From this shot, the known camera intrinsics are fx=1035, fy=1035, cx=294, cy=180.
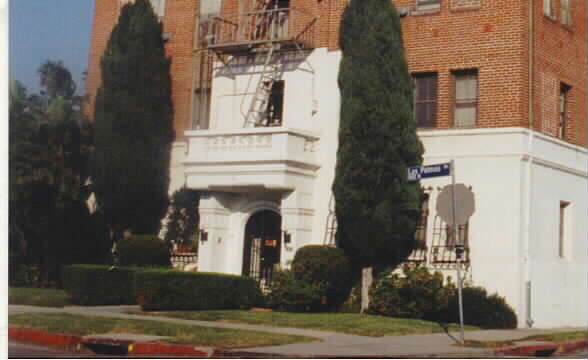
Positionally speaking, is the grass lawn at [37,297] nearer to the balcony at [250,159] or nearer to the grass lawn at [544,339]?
the balcony at [250,159]

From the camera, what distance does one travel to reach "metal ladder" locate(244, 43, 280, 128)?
94.0ft

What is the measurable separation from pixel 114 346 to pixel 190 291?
284 inches

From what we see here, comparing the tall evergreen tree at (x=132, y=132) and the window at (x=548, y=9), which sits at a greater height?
the window at (x=548, y=9)

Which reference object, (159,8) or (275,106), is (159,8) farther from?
(275,106)

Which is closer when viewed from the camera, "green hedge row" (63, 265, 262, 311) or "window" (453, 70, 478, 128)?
"green hedge row" (63, 265, 262, 311)

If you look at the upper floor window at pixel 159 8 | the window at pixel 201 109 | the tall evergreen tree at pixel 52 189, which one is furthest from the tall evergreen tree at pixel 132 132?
the window at pixel 201 109

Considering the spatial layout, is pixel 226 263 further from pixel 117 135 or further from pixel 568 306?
pixel 568 306

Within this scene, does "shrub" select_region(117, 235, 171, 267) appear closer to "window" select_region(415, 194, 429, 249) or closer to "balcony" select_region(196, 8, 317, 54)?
"balcony" select_region(196, 8, 317, 54)

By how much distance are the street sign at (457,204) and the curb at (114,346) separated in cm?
548

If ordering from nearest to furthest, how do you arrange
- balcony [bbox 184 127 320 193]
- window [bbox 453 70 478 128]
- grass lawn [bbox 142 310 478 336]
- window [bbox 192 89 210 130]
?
grass lawn [bbox 142 310 478 336] → window [bbox 453 70 478 128] → balcony [bbox 184 127 320 193] → window [bbox 192 89 210 130]

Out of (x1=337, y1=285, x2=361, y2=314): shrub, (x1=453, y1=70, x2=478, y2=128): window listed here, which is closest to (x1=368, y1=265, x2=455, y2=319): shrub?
(x1=337, y1=285, x2=361, y2=314): shrub

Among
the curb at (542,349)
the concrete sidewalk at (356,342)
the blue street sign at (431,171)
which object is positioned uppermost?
the blue street sign at (431,171)

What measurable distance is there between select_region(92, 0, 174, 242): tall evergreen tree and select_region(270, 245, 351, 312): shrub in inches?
196

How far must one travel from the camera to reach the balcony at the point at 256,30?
92.5ft
